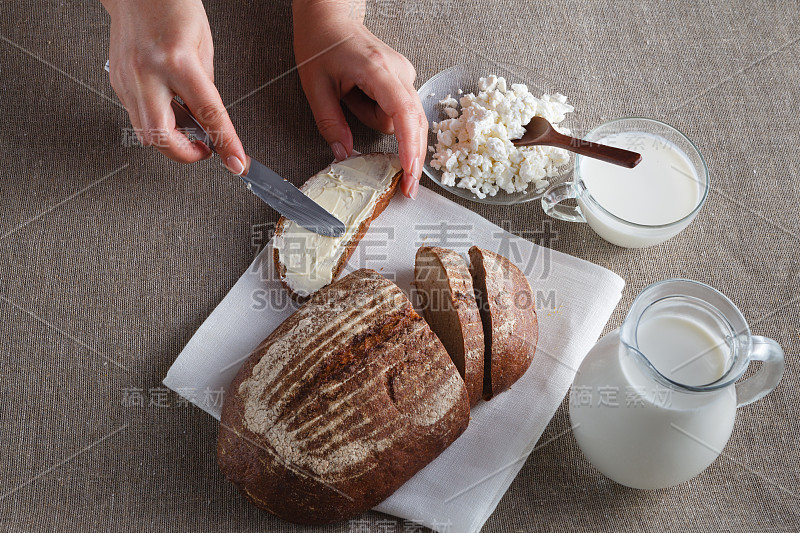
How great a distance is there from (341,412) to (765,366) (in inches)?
26.1

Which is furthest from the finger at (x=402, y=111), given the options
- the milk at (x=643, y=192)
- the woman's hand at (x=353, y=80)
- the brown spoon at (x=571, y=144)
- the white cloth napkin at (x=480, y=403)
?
the milk at (x=643, y=192)

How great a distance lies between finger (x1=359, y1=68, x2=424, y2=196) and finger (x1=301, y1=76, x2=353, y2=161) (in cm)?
11

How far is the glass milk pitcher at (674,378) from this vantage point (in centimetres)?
96

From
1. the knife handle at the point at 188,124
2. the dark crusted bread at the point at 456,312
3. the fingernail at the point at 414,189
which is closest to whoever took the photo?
the dark crusted bread at the point at 456,312

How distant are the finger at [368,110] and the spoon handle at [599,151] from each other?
1.19 feet

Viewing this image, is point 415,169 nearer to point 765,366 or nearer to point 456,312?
point 456,312

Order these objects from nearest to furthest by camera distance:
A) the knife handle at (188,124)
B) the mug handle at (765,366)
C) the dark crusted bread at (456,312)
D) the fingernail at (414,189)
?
the mug handle at (765,366), the dark crusted bread at (456,312), the knife handle at (188,124), the fingernail at (414,189)

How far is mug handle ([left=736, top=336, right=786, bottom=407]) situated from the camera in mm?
946

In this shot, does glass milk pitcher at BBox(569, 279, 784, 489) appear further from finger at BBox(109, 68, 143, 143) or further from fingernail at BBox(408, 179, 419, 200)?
finger at BBox(109, 68, 143, 143)

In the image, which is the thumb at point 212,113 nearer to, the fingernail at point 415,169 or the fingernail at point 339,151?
the fingernail at point 339,151

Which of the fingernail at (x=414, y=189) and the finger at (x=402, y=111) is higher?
the finger at (x=402, y=111)

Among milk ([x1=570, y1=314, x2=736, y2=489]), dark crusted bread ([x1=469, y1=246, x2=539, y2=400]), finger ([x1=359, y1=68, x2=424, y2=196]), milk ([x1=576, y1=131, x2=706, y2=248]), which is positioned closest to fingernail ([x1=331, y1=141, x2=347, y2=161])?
finger ([x1=359, y1=68, x2=424, y2=196])

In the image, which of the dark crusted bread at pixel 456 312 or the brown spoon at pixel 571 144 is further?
the brown spoon at pixel 571 144

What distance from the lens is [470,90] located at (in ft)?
4.83
